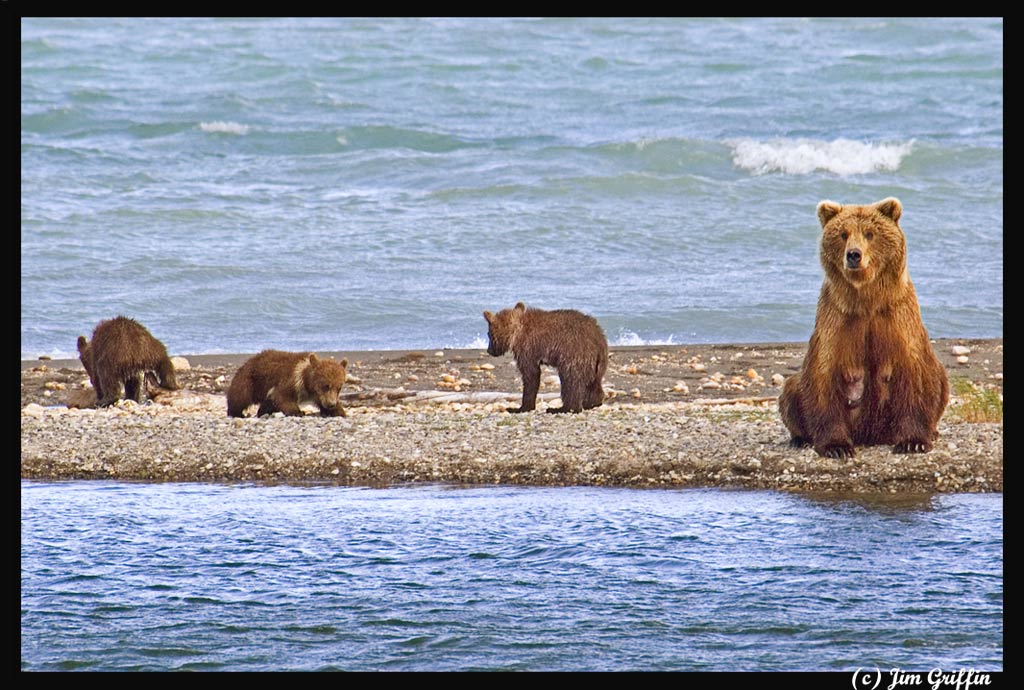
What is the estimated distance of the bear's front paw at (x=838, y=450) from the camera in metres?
8.32

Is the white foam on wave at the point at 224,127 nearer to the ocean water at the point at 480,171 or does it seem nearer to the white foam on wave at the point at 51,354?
the ocean water at the point at 480,171

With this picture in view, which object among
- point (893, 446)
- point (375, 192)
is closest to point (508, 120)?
point (375, 192)

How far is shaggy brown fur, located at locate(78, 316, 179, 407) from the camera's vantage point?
37.2ft

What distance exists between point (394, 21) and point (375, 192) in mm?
15537

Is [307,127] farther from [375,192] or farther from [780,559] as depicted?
[780,559]

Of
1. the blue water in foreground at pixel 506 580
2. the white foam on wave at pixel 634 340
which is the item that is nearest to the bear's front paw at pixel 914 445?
the blue water in foreground at pixel 506 580

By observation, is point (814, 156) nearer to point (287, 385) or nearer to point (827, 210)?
point (287, 385)

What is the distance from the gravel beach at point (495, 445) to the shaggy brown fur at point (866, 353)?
0.53 feet

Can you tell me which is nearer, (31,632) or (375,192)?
(31,632)

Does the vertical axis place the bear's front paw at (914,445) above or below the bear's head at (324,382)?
below

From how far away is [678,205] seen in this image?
21875 mm

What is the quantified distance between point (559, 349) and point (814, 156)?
15601 millimetres
